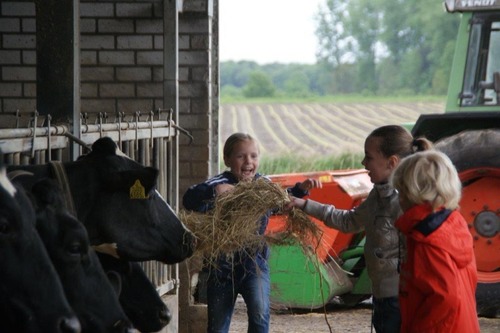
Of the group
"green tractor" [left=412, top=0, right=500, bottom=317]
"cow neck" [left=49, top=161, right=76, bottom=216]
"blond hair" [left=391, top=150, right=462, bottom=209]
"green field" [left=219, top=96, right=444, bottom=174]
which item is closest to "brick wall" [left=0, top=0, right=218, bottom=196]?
"green tractor" [left=412, top=0, right=500, bottom=317]

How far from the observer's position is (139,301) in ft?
17.0

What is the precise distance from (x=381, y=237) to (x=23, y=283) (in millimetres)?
2637

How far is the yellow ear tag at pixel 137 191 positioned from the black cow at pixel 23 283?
4.13 feet

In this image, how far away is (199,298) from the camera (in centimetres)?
901

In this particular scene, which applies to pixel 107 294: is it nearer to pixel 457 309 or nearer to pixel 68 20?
pixel 457 309

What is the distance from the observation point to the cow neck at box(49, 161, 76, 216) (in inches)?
184

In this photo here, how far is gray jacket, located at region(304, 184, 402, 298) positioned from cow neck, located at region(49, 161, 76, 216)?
1715mm

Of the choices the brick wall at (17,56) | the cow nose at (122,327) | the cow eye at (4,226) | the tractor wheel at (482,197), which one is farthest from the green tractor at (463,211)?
the cow eye at (4,226)

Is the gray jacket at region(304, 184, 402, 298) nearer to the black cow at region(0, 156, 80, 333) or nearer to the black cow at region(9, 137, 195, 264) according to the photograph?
the black cow at region(9, 137, 195, 264)

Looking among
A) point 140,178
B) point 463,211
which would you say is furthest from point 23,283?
point 463,211

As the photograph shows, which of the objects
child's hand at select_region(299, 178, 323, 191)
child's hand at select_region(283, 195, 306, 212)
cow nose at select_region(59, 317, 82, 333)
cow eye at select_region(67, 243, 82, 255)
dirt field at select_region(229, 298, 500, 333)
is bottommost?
dirt field at select_region(229, 298, 500, 333)

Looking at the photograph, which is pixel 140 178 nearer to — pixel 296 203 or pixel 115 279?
pixel 115 279

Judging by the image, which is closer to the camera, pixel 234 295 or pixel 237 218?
pixel 237 218

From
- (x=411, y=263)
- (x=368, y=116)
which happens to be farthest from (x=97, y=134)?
(x=368, y=116)
